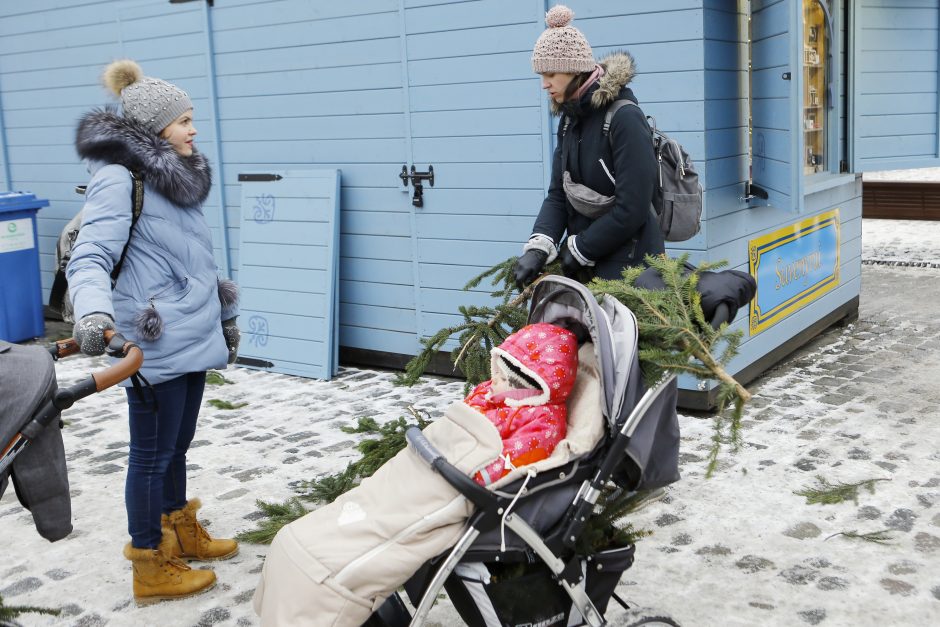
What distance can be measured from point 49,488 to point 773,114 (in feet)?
15.9

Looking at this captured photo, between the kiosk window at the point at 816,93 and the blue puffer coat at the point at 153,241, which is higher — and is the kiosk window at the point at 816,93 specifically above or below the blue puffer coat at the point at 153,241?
above

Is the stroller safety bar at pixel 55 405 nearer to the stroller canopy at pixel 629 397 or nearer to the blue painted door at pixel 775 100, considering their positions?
the stroller canopy at pixel 629 397

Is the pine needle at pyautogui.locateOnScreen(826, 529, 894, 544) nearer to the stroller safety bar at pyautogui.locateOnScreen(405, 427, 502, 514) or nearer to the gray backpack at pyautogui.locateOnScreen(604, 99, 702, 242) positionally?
the gray backpack at pyautogui.locateOnScreen(604, 99, 702, 242)

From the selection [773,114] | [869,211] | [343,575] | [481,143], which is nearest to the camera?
[343,575]

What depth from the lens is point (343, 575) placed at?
286 cm

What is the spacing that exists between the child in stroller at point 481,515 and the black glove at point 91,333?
3.32ft

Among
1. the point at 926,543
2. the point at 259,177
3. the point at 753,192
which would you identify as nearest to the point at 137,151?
the point at 926,543

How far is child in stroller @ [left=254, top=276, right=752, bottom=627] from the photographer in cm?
288

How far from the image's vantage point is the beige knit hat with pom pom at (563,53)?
14.3 feet

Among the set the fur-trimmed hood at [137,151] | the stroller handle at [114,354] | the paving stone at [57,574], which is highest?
the fur-trimmed hood at [137,151]

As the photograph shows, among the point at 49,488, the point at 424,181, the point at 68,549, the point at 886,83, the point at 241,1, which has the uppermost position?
the point at 241,1

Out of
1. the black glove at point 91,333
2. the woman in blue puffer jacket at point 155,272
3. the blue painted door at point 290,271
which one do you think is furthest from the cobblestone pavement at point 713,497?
the black glove at point 91,333

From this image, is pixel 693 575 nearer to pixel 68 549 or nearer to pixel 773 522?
pixel 773 522

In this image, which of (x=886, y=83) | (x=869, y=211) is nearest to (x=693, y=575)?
(x=886, y=83)
